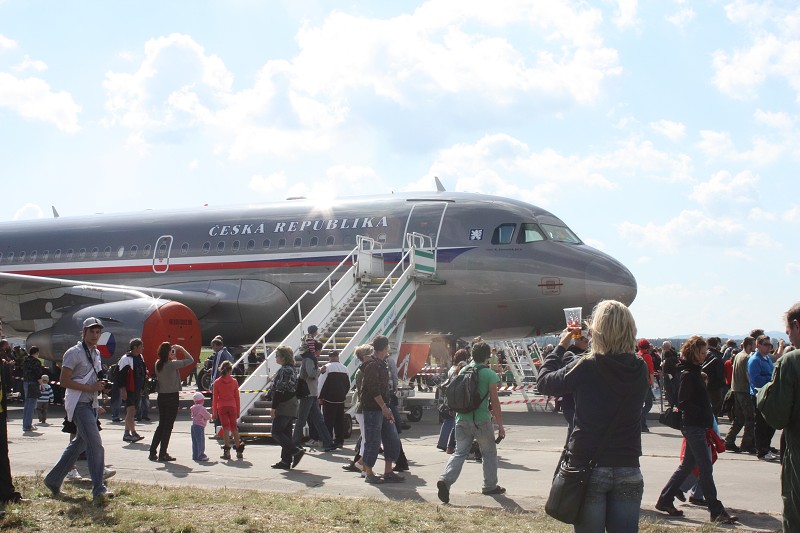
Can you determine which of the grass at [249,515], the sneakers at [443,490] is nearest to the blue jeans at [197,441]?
the grass at [249,515]

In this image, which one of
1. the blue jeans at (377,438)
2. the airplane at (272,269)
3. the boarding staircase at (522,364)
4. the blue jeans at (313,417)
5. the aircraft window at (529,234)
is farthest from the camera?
the boarding staircase at (522,364)

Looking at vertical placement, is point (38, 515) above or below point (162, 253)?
below

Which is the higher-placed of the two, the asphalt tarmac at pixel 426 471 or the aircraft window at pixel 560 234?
the aircraft window at pixel 560 234

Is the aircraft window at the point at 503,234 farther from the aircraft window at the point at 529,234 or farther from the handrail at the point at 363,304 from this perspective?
the handrail at the point at 363,304

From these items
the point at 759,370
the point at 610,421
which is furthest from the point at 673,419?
the point at 759,370

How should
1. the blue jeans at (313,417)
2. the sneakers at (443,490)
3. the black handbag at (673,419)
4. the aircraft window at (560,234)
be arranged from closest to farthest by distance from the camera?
the black handbag at (673,419), the sneakers at (443,490), the blue jeans at (313,417), the aircraft window at (560,234)

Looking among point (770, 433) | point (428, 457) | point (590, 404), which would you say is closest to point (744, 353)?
point (770, 433)

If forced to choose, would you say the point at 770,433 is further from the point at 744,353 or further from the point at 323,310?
the point at 323,310

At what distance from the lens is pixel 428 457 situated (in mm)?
11008

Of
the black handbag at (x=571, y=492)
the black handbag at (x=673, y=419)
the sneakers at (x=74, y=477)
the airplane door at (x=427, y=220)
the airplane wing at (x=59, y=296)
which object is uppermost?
the airplane door at (x=427, y=220)

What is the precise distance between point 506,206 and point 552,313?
257 centimetres

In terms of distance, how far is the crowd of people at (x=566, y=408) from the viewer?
14.7ft

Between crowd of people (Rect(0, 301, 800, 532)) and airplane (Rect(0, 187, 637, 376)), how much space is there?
224 cm

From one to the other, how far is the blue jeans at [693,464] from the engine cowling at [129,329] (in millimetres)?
12390
